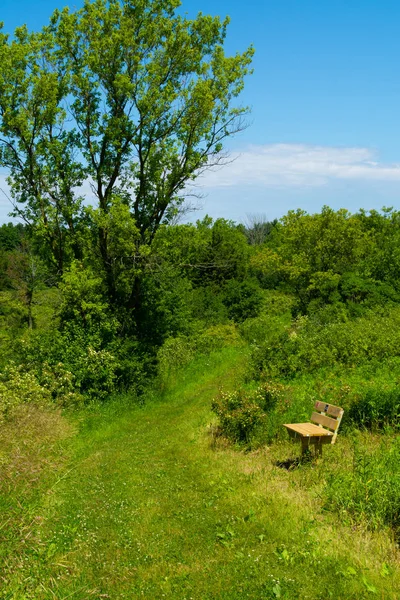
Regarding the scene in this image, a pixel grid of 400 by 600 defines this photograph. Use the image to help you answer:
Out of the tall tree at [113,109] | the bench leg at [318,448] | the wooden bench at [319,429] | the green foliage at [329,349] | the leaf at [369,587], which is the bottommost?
the leaf at [369,587]

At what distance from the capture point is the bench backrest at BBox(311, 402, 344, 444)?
834 cm

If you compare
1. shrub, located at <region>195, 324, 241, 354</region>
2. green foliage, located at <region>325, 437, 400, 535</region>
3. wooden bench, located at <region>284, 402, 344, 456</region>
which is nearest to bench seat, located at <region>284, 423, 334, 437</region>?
wooden bench, located at <region>284, 402, 344, 456</region>

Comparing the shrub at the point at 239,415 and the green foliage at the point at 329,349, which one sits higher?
the green foliage at the point at 329,349

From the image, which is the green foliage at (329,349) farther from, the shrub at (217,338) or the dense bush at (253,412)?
the shrub at (217,338)

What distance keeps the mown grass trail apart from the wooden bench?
1.11 feet

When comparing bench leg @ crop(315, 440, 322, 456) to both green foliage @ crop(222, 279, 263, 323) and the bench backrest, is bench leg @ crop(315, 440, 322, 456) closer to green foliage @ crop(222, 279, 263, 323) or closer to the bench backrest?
the bench backrest

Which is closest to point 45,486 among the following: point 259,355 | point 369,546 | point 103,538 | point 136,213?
point 103,538

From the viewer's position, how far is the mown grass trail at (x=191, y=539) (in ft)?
17.0

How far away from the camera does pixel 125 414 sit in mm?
14430

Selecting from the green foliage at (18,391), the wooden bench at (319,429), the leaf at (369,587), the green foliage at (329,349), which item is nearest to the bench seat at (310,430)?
the wooden bench at (319,429)

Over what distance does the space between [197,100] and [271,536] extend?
14377 millimetres

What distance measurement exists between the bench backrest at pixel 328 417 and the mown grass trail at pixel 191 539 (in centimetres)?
51

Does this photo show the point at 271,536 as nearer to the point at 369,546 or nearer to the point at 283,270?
the point at 369,546

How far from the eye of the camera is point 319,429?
8.27 m
